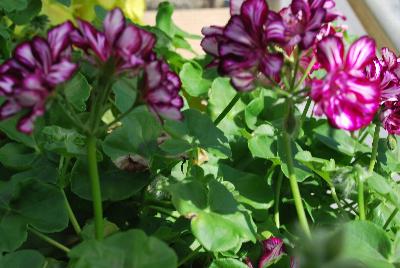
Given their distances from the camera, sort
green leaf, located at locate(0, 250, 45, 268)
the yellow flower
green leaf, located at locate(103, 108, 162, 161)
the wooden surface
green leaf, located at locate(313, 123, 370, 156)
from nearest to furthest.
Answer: green leaf, located at locate(0, 250, 45, 268) → green leaf, located at locate(103, 108, 162, 161) → green leaf, located at locate(313, 123, 370, 156) → the yellow flower → the wooden surface

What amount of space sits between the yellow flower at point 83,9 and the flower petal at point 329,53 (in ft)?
2.18

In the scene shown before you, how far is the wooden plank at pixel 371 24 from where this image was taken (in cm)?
125

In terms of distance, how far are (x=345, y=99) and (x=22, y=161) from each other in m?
0.36

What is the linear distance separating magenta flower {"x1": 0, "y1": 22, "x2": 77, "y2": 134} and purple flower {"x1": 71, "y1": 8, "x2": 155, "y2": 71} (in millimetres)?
13

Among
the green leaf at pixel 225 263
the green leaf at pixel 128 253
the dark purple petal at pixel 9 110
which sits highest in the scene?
the dark purple petal at pixel 9 110

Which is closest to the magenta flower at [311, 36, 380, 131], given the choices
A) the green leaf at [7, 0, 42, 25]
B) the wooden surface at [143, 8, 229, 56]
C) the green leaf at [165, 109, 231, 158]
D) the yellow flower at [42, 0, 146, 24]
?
the green leaf at [165, 109, 231, 158]

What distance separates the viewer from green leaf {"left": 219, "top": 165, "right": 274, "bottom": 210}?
71 centimetres

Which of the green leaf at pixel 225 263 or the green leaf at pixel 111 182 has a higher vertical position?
the green leaf at pixel 111 182

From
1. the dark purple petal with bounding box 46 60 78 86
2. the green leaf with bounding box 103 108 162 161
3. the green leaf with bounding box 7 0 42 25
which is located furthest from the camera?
the green leaf with bounding box 7 0 42 25

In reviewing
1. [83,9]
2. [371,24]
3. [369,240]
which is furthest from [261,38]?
[371,24]

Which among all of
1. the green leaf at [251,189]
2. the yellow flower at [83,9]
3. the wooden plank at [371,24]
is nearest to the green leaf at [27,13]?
the yellow flower at [83,9]

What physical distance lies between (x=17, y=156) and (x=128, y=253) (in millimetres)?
274

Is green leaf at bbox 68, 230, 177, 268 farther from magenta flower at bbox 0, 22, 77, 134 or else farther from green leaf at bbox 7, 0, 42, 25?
green leaf at bbox 7, 0, 42, 25

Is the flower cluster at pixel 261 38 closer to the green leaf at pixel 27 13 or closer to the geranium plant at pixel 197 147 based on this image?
the geranium plant at pixel 197 147
